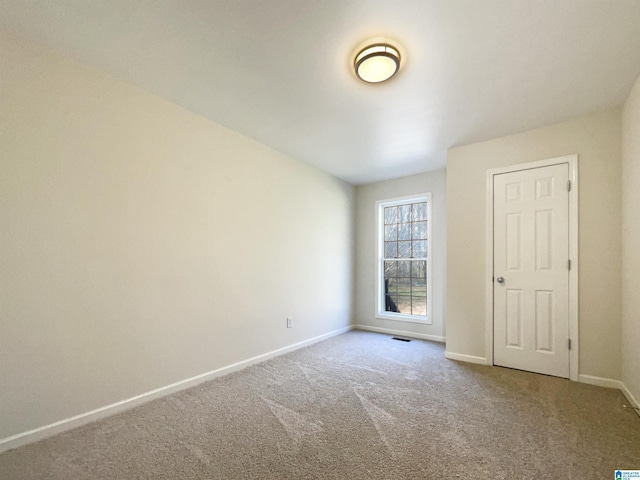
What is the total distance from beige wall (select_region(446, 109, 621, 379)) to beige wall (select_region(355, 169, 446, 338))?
961 mm

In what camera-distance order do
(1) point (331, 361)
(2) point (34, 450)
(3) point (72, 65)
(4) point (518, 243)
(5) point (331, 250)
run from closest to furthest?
(2) point (34, 450)
(3) point (72, 65)
(4) point (518, 243)
(1) point (331, 361)
(5) point (331, 250)

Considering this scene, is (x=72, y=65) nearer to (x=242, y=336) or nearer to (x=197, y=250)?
(x=197, y=250)

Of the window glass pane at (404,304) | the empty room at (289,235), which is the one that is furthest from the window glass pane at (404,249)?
the empty room at (289,235)

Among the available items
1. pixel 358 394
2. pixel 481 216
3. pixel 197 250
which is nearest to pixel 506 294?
pixel 481 216

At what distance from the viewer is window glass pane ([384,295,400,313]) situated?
480 cm

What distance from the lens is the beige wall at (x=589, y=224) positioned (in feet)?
8.60

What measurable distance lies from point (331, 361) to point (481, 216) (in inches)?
92.7

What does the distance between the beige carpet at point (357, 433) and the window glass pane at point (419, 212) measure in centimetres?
245

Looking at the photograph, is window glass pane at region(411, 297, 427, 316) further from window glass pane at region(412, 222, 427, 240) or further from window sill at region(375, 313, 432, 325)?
window glass pane at region(412, 222, 427, 240)

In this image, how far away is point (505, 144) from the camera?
3.17m

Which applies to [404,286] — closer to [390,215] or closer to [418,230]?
[418,230]

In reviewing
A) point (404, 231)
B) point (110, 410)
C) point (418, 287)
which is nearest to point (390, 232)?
point (404, 231)

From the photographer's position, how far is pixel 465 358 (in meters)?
3.32

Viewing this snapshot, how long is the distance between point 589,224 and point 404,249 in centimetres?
236
